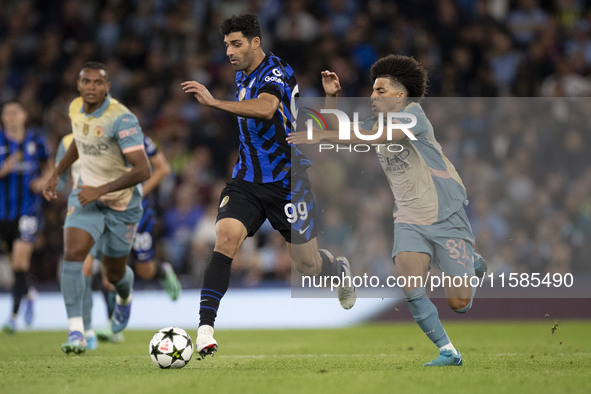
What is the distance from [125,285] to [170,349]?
9.16ft

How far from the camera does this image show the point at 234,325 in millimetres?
12156

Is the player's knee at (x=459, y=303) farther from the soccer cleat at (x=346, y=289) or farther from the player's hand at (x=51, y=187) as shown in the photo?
the player's hand at (x=51, y=187)

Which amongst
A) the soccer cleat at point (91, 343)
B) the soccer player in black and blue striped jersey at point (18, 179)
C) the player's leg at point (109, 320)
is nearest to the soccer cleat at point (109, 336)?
the player's leg at point (109, 320)

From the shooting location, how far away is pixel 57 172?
8.57m

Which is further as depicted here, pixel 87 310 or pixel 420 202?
pixel 87 310

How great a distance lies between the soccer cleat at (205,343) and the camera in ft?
20.6

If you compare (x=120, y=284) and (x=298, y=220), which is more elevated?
(x=298, y=220)

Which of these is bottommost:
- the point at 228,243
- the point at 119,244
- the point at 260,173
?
the point at 119,244

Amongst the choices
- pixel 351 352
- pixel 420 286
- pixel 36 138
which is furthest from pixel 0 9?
pixel 420 286

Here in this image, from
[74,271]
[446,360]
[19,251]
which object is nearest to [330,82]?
[446,360]

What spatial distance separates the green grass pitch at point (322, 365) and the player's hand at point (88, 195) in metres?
1.28

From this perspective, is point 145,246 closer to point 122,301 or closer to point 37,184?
point 122,301

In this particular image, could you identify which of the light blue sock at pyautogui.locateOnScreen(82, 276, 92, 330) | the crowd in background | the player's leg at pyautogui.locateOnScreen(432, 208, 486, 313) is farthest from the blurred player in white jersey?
the player's leg at pyautogui.locateOnScreen(432, 208, 486, 313)

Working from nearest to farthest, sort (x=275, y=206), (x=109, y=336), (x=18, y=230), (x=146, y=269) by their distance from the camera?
(x=275, y=206), (x=109, y=336), (x=146, y=269), (x=18, y=230)
